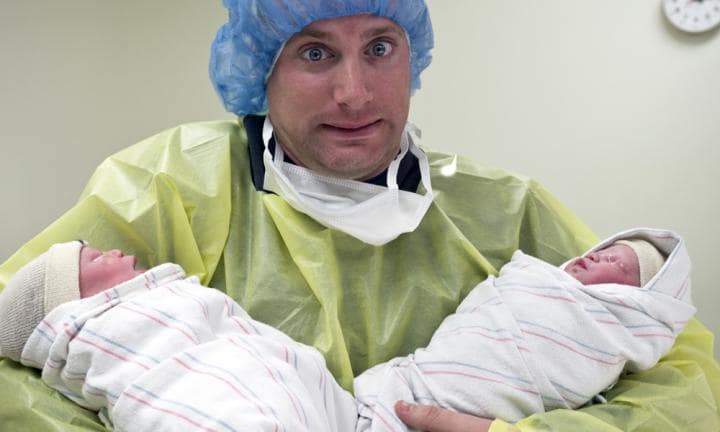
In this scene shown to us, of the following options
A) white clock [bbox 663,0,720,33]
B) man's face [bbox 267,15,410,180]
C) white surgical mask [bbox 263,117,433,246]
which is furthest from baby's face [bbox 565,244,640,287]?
white clock [bbox 663,0,720,33]

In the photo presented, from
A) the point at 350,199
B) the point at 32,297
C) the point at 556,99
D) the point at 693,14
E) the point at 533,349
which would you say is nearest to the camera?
the point at 32,297

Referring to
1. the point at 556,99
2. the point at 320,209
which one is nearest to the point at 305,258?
the point at 320,209

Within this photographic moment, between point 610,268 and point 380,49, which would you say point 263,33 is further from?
point 610,268

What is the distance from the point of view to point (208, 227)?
48.9 inches

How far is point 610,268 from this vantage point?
4.01 ft

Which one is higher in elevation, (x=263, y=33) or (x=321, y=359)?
(x=263, y=33)

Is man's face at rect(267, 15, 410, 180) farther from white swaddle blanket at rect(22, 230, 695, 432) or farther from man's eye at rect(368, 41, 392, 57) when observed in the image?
white swaddle blanket at rect(22, 230, 695, 432)

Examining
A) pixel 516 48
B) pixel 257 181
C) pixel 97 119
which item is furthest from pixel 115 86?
pixel 516 48

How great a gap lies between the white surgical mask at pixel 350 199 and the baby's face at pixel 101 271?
323mm

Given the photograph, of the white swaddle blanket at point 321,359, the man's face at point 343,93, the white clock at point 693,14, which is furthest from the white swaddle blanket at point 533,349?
the white clock at point 693,14

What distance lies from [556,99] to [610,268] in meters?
1.24

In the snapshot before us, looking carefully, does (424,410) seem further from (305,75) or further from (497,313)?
(305,75)

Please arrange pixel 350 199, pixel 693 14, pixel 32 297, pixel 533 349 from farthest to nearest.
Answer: pixel 693 14
pixel 350 199
pixel 533 349
pixel 32 297

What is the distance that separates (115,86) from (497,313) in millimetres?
1495
